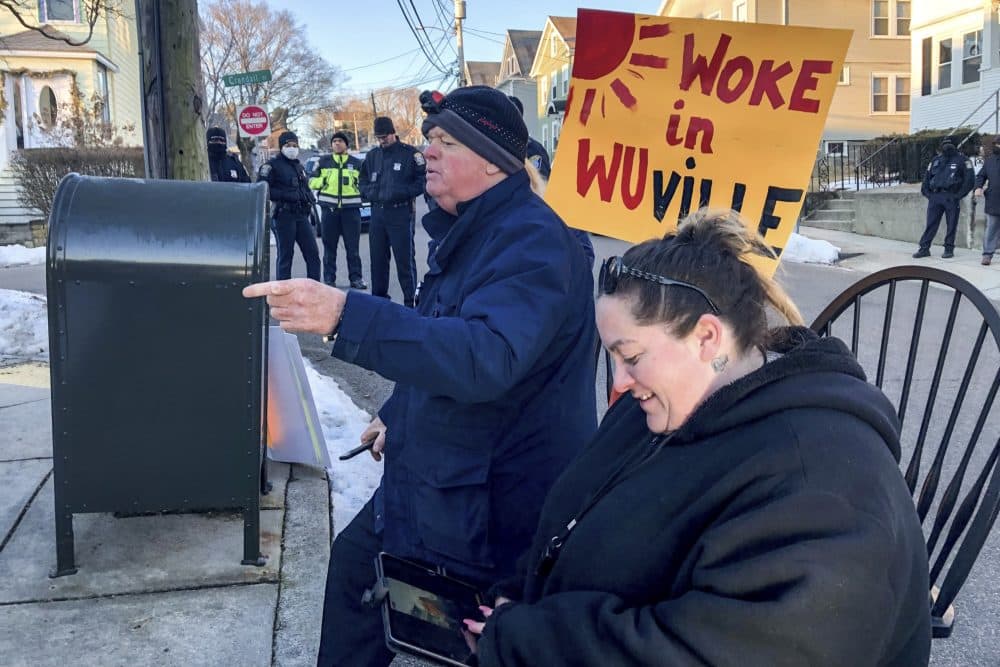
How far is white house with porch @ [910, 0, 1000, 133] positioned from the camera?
809 inches

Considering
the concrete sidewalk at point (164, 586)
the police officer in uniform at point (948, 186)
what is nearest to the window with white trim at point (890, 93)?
the police officer in uniform at point (948, 186)

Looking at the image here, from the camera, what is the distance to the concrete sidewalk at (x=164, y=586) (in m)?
3.04

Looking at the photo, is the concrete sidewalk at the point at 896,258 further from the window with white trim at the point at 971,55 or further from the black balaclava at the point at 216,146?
the black balaclava at the point at 216,146

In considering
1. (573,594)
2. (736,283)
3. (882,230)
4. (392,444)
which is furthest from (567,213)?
(882,230)

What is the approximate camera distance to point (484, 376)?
199 cm

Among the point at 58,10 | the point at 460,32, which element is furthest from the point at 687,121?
the point at 460,32

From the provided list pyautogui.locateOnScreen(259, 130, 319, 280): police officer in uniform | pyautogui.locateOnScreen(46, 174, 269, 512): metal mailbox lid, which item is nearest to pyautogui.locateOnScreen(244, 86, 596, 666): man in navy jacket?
pyautogui.locateOnScreen(46, 174, 269, 512): metal mailbox lid

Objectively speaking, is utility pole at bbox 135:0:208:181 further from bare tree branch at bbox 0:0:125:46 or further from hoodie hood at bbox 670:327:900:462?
bare tree branch at bbox 0:0:125:46

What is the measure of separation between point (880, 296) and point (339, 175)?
6.53m

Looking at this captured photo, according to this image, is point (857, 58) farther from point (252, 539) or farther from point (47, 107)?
point (252, 539)

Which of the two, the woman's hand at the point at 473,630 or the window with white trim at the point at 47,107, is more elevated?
the window with white trim at the point at 47,107

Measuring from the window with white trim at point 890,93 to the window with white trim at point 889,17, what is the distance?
4.47ft

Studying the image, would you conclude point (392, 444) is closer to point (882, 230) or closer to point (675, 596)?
point (675, 596)

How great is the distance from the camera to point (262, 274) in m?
3.26
